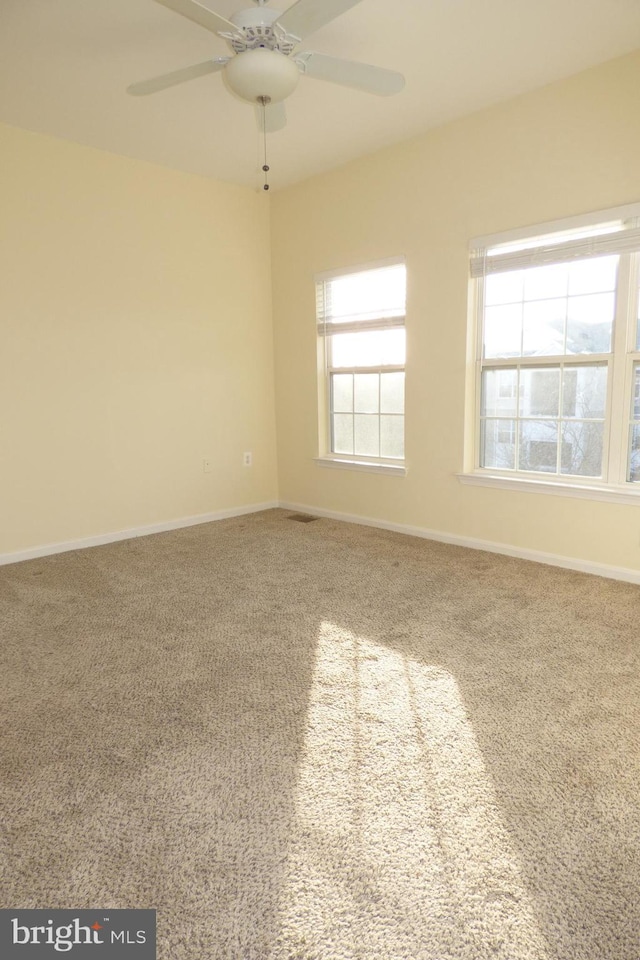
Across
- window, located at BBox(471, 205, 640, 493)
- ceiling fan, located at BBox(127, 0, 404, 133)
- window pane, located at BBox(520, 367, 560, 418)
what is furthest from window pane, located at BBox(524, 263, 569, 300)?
ceiling fan, located at BBox(127, 0, 404, 133)

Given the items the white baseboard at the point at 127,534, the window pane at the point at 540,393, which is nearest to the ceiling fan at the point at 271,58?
the window pane at the point at 540,393

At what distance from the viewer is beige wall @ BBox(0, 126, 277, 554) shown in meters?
3.78

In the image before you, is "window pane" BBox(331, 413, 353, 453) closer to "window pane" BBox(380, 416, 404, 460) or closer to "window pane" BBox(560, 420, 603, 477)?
"window pane" BBox(380, 416, 404, 460)

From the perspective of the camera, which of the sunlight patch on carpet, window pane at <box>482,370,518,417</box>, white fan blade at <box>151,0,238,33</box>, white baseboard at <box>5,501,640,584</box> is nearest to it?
the sunlight patch on carpet

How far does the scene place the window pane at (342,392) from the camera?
4746 mm

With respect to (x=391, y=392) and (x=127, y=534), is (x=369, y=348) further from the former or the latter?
(x=127, y=534)

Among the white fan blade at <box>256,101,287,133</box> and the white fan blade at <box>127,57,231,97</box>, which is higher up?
the white fan blade at <box>256,101,287,133</box>

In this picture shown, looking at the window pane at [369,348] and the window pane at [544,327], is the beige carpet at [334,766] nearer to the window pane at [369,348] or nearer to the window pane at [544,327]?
the window pane at [544,327]

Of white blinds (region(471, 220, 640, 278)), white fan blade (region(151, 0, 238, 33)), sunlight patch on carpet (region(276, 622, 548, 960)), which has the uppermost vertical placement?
white fan blade (region(151, 0, 238, 33))

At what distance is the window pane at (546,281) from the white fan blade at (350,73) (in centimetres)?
147

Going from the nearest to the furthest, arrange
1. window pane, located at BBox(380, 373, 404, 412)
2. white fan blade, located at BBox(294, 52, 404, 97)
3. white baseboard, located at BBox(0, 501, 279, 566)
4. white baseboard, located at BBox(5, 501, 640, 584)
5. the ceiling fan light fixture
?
the ceiling fan light fixture < white fan blade, located at BBox(294, 52, 404, 97) < white baseboard, located at BBox(5, 501, 640, 584) < white baseboard, located at BBox(0, 501, 279, 566) < window pane, located at BBox(380, 373, 404, 412)

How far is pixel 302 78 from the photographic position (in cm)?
306

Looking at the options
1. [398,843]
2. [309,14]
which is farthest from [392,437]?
[398,843]

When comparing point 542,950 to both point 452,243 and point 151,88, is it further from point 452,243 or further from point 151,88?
point 452,243
